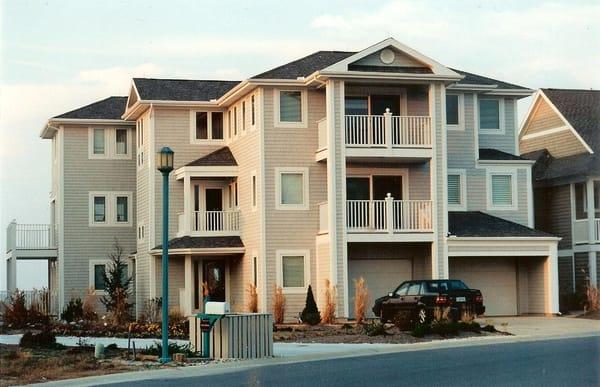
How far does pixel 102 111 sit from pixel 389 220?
1766 cm

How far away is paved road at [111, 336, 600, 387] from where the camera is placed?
17.8 metres

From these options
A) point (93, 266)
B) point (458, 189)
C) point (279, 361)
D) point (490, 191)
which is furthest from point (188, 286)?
point (279, 361)

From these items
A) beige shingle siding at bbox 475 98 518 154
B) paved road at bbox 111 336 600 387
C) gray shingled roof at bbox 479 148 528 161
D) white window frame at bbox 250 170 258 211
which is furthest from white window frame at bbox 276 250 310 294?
paved road at bbox 111 336 600 387

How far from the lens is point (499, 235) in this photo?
3788 centimetres

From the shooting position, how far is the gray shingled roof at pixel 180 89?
43156 millimetres

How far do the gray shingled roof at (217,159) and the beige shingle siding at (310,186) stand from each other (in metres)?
3.58

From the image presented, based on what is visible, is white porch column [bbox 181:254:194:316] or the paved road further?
white porch column [bbox 181:254:194:316]

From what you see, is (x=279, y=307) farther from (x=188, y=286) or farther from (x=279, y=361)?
(x=279, y=361)

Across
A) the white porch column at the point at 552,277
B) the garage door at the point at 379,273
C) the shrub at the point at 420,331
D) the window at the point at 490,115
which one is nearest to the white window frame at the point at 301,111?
the garage door at the point at 379,273

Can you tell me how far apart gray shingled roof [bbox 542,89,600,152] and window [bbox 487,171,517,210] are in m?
4.25

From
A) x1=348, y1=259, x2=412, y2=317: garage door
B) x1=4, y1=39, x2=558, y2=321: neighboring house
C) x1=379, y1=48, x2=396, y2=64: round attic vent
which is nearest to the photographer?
x1=4, y1=39, x2=558, y2=321: neighboring house

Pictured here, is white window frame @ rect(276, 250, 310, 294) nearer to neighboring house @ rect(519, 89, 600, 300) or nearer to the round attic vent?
the round attic vent

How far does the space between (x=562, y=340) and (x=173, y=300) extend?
19.5 m

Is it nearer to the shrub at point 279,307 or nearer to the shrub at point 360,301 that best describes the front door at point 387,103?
the shrub at point 360,301
